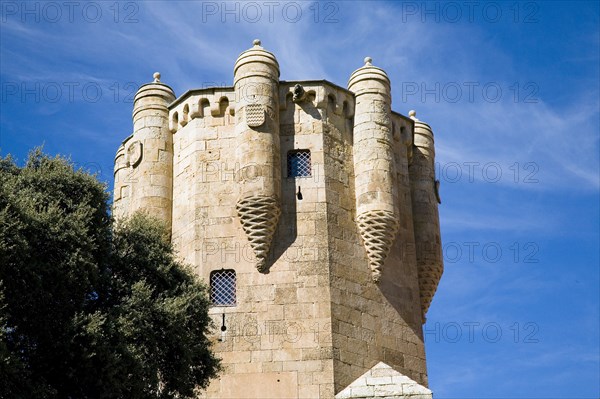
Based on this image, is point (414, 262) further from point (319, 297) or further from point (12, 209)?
point (12, 209)

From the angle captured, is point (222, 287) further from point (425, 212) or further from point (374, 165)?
point (425, 212)

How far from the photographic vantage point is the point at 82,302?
19.1m

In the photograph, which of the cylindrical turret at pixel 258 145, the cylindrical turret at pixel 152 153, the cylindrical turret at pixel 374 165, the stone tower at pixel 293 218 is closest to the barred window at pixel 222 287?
the stone tower at pixel 293 218

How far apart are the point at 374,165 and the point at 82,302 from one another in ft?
34.2

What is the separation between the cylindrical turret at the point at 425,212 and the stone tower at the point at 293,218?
60mm

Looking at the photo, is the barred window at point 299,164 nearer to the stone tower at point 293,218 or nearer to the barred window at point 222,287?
the stone tower at point 293,218

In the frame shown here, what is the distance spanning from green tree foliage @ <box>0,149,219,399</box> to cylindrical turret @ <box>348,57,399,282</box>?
20.1 feet

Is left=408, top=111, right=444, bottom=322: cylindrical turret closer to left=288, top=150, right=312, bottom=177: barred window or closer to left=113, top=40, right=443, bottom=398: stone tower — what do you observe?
left=113, top=40, right=443, bottom=398: stone tower

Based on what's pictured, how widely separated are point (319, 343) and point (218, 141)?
6681 millimetres

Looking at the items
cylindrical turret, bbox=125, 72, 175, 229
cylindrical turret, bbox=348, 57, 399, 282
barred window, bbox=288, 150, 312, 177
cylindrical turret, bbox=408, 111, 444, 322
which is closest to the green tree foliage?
cylindrical turret, bbox=125, 72, 175, 229

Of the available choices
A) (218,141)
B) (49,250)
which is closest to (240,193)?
(218,141)

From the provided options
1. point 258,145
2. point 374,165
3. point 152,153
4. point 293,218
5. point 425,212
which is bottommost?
point 293,218

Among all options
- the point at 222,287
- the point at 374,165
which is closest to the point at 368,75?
the point at 374,165

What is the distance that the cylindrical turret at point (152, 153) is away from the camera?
2756cm
